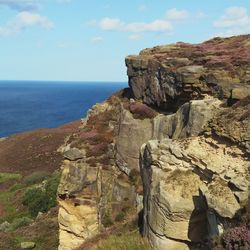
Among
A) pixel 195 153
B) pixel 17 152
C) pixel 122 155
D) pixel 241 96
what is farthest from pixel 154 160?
pixel 17 152

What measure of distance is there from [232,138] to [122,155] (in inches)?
616

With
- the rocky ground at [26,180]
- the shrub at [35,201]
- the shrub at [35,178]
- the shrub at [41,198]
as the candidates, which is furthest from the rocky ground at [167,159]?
the shrub at [35,178]

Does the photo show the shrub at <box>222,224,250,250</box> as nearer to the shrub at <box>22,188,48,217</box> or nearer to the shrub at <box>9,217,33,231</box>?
the shrub at <box>9,217,33,231</box>

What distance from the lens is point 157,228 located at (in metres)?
16.2

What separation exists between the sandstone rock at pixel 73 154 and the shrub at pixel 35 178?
29.5m

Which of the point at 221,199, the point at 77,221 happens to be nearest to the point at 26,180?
the point at 77,221

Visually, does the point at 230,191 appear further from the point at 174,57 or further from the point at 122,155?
the point at 174,57

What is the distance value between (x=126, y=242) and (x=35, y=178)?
42.7 meters

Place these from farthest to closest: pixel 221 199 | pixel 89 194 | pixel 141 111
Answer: pixel 141 111
pixel 89 194
pixel 221 199

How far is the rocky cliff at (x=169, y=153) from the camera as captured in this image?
50.7 ft

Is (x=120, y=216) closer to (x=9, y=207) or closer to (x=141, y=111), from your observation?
(x=141, y=111)

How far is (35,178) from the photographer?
196 feet

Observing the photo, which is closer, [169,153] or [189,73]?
[169,153]

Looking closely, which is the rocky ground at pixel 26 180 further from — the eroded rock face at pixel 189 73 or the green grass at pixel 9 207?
the eroded rock face at pixel 189 73
